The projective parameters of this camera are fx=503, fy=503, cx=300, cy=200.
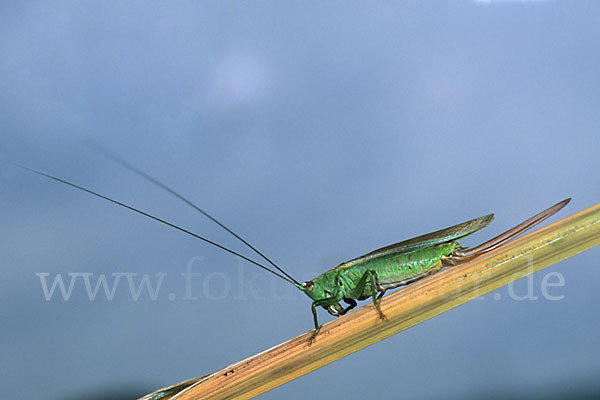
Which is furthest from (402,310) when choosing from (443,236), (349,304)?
(349,304)

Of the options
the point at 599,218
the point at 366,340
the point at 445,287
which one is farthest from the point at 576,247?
the point at 366,340

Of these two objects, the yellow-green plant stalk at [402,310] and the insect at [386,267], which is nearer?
the yellow-green plant stalk at [402,310]

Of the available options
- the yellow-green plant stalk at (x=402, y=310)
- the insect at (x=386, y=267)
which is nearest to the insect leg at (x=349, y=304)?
the insect at (x=386, y=267)

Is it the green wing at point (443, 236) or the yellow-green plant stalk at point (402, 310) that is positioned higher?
the green wing at point (443, 236)

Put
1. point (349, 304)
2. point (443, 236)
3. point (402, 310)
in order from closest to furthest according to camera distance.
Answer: point (402, 310) < point (443, 236) < point (349, 304)

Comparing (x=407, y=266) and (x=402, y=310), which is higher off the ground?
(x=407, y=266)

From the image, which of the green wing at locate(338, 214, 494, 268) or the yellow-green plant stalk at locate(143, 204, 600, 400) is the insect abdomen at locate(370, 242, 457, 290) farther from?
the yellow-green plant stalk at locate(143, 204, 600, 400)

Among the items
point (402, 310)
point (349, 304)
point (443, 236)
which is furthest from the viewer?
point (349, 304)

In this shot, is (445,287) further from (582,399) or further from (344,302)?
(582,399)

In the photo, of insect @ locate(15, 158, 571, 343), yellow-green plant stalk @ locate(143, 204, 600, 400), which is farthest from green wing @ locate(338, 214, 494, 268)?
yellow-green plant stalk @ locate(143, 204, 600, 400)

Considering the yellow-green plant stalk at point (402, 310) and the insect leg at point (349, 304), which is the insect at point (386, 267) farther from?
the yellow-green plant stalk at point (402, 310)

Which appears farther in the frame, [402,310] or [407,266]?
[407,266]

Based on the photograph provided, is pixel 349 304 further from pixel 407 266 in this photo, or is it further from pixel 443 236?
pixel 443 236
